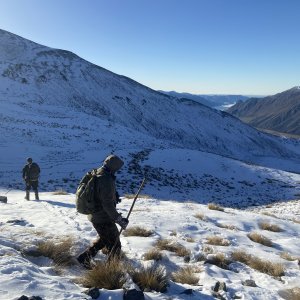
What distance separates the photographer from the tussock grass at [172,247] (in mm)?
8370

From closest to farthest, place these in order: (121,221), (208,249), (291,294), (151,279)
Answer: (151,279), (291,294), (121,221), (208,249)

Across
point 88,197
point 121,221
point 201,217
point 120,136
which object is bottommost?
point 201,217

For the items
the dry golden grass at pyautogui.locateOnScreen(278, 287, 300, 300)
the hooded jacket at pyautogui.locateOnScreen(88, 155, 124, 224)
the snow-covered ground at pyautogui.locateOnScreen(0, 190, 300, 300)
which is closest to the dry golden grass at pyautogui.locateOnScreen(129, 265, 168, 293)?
the snow-covered ground at pyautogui.locateOnScreen(0, 190, 300, 300)

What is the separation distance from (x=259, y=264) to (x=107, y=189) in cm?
367

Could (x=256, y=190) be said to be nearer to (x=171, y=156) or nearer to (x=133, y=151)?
(x=171, y=156)

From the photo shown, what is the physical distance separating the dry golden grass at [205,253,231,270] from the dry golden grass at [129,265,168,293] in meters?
1.91

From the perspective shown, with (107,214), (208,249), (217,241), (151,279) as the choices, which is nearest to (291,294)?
(151,279)

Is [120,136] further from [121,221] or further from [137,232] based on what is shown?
[121,221]

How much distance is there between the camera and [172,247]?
8.65 m

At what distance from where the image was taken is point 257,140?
95.0 meters

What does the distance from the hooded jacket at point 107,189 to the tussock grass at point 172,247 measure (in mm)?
2080

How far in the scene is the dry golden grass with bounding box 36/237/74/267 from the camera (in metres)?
6.94

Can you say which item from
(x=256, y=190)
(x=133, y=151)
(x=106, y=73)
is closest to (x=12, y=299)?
(x=256, y=190)

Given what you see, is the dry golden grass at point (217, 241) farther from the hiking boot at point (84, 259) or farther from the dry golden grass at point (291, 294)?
the hiking boot at point (84, 259)
